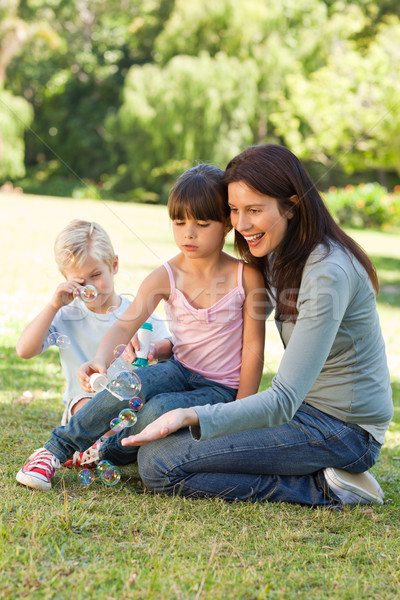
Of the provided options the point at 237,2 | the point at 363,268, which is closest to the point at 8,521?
the point at 363,268

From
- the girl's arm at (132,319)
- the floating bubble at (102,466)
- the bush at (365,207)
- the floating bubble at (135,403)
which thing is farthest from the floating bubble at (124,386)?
the bush at (365,207)

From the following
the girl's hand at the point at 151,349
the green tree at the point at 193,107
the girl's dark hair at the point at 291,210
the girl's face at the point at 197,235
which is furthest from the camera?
the green tree at the point at 193,107

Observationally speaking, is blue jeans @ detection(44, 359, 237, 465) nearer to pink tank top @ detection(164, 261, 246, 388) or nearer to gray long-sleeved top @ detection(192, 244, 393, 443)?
pink tank top @ detection(164, 261, 246, 388)

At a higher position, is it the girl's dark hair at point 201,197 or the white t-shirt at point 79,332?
the girl's dark hair at point 201,197

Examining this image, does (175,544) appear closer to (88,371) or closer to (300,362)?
(300,362)

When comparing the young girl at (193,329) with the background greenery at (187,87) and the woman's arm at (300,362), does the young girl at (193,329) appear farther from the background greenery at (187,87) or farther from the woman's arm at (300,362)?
the background greenery at (187,87)

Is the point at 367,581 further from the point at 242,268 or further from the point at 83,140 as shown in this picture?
the point at 83,140

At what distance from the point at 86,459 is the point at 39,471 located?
0.30m

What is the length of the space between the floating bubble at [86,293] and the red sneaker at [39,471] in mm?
718

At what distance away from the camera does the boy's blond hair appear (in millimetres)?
3285

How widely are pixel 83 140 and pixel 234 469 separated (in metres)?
32.9

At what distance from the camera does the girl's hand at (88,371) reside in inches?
109

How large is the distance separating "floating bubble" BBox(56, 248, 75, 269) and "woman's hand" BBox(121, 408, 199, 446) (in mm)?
1149

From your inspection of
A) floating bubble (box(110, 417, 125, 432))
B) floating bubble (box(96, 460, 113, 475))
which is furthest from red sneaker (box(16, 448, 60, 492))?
floating bubble (box(110, 417, 125, 432))
